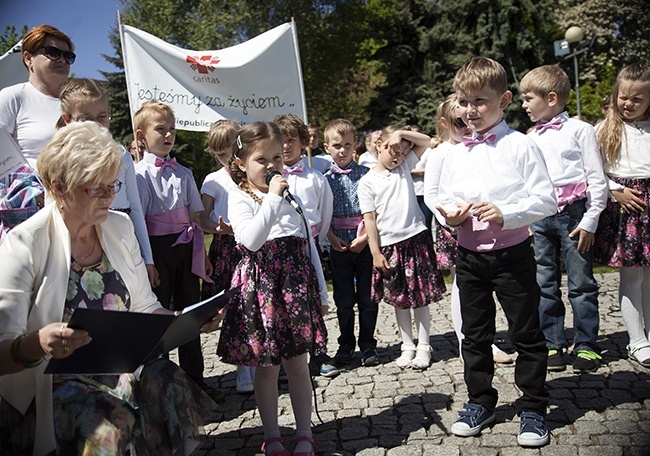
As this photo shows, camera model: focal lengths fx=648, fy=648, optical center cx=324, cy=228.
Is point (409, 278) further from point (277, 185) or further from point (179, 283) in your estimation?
point (277, 185)

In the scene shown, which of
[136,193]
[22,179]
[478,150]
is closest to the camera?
[22,179]

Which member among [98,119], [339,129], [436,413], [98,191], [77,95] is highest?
[77,95]

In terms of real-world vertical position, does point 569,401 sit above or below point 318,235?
below

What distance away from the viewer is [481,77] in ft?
11.6

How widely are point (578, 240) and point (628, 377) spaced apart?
3.27 ft

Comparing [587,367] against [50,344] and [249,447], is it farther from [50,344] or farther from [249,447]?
[50,344]

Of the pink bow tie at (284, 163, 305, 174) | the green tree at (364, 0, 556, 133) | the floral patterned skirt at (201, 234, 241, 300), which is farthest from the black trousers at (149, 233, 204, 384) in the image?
the green tree at (364, 0, 556, 133)

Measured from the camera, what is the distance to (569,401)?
13.5 ft

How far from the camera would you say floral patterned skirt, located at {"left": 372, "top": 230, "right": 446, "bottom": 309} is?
5195 millimetres

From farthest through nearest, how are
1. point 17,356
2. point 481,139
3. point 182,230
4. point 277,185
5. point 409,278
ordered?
1. point 409,278
2. point 182,230
3. point 481,139
4. point 277,185
5. point 17,356

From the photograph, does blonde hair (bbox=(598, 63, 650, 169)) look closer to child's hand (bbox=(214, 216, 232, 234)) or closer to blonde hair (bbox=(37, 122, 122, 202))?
child's hand (bbox=(214, 216, 232, 234))

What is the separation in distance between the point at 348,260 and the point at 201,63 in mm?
2800

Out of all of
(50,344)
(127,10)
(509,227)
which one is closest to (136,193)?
(50,344)

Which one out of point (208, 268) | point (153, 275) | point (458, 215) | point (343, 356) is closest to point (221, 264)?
point (208, 268)
